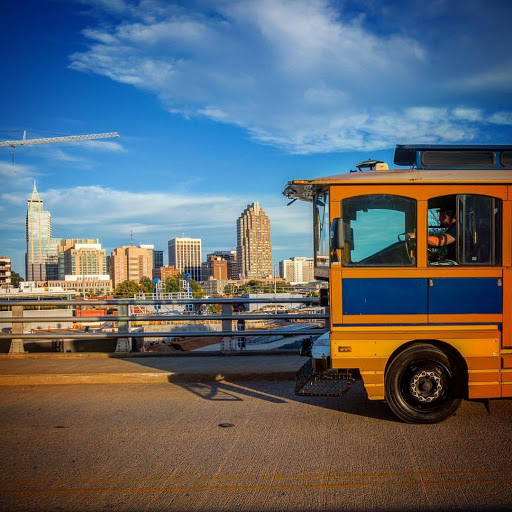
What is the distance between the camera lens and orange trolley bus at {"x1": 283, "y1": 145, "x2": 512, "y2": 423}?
6.07 m

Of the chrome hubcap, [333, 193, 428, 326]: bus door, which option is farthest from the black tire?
[333, 193, 428, 326]: bus door

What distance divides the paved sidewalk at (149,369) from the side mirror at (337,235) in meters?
3.26

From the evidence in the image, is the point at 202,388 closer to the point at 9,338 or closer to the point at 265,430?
the point at 265,430

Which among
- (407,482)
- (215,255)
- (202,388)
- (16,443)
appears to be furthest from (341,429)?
(215,255)

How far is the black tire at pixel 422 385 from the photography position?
6047 millimetres

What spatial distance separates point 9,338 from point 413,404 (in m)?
8.09

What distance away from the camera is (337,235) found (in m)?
6.02

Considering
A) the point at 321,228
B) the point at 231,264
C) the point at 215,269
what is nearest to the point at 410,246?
the point at 321,228

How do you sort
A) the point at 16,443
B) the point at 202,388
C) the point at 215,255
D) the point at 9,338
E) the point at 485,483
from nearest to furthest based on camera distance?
1. the point at 485,483
2. the point at 16,443
3. the point at 202,388
4. the point at 9,338
5. the point at 215,255

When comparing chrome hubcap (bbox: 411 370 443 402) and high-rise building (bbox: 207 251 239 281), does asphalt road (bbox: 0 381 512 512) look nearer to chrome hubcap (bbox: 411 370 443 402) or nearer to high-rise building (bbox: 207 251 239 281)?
chrome hubcap (bbox: 411 370 443 402)

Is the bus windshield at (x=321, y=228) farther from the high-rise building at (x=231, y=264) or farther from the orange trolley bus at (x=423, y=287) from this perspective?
the high-rise building at (x=231, y=264)

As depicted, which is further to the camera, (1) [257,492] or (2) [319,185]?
(2) [319,185]

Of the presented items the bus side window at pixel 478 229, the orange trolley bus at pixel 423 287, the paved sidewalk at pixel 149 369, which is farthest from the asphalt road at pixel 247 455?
the bus side window at pixel 478 229

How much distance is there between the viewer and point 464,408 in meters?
6.66
